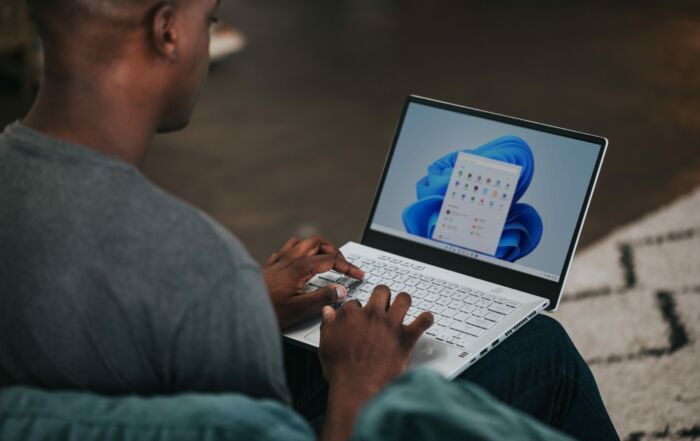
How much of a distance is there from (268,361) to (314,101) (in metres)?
3.00

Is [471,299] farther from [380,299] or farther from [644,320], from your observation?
[644,320]

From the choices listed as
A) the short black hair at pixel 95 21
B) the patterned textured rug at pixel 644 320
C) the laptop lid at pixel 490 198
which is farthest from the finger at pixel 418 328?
the patterned textured rug at pixel 644 320

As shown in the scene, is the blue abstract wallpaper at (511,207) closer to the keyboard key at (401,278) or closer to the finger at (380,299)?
the keyboard key at (401,278)

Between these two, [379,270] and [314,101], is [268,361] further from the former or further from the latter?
[314,101]

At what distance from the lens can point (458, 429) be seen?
25.6 inches

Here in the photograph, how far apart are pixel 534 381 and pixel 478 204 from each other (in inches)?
11.1

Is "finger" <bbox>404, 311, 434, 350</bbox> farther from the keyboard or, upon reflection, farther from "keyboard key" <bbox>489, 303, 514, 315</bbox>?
"keyboard key" <bbox>489, 303, 514, 315</bbox>

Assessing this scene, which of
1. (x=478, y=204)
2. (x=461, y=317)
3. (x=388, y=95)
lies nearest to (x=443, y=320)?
(x=461, y=317)

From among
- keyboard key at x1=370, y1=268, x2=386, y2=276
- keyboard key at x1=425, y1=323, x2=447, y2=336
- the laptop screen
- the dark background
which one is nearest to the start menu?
the laptop screen

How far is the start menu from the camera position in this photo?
145 centimetres

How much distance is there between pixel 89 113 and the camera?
0.88 meters

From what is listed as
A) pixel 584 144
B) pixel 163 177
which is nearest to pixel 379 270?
pixel 584 144

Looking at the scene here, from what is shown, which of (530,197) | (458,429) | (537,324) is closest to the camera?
(458,429)

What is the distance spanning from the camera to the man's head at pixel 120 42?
86 cm
